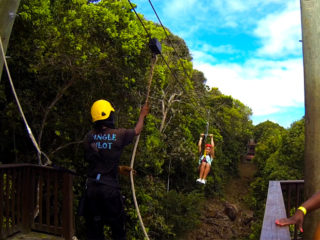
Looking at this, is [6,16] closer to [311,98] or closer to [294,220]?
[311,98]

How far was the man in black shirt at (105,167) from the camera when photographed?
2762 mm

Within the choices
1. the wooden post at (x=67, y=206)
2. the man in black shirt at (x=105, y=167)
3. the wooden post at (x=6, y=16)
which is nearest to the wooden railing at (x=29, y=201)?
the wooden post at (x=67, y=206)

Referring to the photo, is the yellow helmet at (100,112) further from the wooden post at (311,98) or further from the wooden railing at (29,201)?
the wooden post at (311,98)

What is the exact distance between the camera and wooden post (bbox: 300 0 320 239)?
232 centimetres

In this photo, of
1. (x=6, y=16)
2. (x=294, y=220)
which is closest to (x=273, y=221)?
(x=294, y=220)

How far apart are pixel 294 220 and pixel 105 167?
163cm

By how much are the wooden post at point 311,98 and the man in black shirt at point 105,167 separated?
141 centimetres

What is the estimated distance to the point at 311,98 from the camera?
240 cm

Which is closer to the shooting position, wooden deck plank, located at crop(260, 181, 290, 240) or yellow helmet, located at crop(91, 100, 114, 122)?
wooden deck plank, located at crop(260, 181, 290, 240)

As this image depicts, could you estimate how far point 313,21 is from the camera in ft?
8.11

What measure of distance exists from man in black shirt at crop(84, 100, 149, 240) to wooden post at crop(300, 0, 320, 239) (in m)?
1.41

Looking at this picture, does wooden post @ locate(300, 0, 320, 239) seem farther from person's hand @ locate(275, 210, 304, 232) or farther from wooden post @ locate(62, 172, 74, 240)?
wooden post @ locate(62, 172, 74, 240)

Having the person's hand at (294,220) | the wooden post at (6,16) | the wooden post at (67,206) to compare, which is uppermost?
the wooden post at (6,16)

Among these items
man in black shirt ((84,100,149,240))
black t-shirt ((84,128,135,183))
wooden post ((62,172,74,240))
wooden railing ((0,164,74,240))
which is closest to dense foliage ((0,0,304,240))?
wooden railing ((0,164,74,240))
